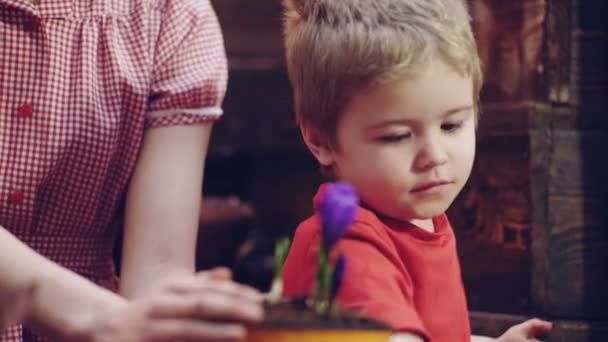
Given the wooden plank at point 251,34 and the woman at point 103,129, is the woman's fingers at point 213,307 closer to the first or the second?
the woman at point 103,129

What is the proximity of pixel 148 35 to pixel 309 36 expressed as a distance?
37 cm

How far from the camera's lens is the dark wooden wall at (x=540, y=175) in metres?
1.97

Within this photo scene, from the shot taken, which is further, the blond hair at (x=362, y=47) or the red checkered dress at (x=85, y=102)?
the red checkered dress at (x=85, y=102)

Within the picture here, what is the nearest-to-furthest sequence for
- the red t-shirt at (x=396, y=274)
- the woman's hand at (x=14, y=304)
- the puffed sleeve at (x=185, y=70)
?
the woman's hand at (x=14, y=304), the red t-shirt at (x=396, y=274), the puffed sleeve at (x=185, y=70)

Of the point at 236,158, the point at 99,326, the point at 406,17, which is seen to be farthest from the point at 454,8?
the point at 236,158

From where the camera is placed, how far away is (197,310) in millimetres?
850

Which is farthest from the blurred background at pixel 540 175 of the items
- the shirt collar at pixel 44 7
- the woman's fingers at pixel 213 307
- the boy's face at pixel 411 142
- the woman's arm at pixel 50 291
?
the woman's fingers at pixel 213 307

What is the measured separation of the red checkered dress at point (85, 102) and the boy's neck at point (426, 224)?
0.44m

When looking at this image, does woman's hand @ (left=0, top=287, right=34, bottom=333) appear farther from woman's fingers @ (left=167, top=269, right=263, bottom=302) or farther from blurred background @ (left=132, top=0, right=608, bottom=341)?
blurred background @ (left=132, top=0, right=608, bottom=341)

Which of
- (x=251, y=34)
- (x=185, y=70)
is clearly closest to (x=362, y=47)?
(x=185, y=70)

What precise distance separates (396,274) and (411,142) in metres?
0.19

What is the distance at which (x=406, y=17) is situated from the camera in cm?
143

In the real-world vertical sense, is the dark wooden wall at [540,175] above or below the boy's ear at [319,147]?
below

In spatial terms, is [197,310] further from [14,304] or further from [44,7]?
[44,7]
